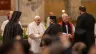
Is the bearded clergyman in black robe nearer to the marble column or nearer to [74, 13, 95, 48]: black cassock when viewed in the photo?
[74, 13, 95, 48]: black cassock

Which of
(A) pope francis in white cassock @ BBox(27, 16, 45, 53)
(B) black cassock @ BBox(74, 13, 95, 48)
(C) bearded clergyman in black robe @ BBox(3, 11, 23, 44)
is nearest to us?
(C) bearded clergyman in black robe @ BBox(3, 11, 23, 44)

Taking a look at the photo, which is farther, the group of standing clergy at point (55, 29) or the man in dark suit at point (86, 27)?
the man in dark suit at point (86, 27)

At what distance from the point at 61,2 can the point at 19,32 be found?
350 inches

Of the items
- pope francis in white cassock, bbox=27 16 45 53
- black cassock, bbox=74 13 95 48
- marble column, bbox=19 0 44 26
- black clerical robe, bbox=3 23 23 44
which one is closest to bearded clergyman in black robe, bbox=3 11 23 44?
black clerical robe, bbox=3 23 23 44

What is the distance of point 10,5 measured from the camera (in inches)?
684

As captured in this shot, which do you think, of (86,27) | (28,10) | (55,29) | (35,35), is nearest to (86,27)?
(86,27)

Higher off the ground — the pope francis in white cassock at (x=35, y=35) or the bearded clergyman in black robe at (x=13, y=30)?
the bearded clergyman in black robe at (x=13, y=30)

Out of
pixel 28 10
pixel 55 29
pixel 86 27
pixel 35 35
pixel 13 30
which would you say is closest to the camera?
pixel 13 30

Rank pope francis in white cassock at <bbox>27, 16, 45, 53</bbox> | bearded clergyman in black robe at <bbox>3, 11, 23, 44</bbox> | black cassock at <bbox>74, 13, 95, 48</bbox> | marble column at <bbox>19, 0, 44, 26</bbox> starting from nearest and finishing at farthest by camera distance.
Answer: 1. bearded clergyman in black robe at <bbox>3, 11, 23, 44</bbox>
2. black cassock at <bbox>74, 13, 95, 48</bbox>
3. pope francis in white cassock at <bbox>27, 16, 45, 53</bbox>
4. marble column at <bbox>19, 0, 44, 26</bbox>

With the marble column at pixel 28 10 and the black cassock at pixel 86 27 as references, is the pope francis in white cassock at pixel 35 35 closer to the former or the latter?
the black cassock at pixel 86 27

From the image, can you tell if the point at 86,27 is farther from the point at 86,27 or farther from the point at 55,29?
the point at 55,29

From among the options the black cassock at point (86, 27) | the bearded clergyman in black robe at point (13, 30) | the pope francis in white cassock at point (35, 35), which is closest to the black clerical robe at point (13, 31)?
the bearded clergyman in black robe at point (13, 30)

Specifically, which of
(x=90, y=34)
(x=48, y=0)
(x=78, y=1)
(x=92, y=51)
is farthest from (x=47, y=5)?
(x=92, y=51)

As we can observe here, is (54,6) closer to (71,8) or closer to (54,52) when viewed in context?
(71,8)
